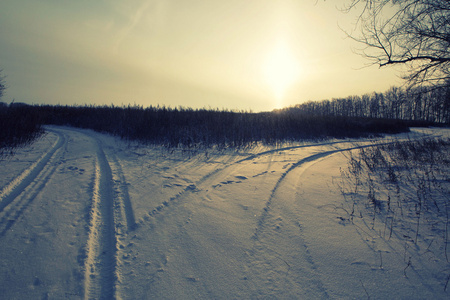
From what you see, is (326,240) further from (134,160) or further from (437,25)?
(437,25)

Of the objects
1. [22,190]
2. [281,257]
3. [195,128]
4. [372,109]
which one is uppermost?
[372,109]

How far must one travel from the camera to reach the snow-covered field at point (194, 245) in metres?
1.78

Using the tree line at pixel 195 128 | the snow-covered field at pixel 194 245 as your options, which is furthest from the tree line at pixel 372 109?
the snow-covered field at pixel 194 245

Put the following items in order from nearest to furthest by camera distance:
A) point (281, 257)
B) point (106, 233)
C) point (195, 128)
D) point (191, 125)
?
point (281, 257) → point (106, 233) → point (195, 128) → point (191, 125)

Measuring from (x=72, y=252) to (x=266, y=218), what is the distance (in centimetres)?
243

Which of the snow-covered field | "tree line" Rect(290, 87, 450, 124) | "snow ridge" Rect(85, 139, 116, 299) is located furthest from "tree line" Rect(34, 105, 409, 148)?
"tree line" Rect(290, 87, 450, 124)

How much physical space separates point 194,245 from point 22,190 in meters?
3.54

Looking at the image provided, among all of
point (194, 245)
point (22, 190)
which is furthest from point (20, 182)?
point (194, 245)

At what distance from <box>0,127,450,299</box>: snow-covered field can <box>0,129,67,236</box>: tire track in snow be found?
2 cm

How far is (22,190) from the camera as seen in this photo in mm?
3680

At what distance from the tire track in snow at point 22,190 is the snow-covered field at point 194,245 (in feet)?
0.05

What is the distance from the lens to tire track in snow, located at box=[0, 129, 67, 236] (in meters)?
2.80

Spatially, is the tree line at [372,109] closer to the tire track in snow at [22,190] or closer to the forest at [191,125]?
the forest at [191,125]

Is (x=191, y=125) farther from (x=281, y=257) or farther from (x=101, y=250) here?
(x=281, y=257)
